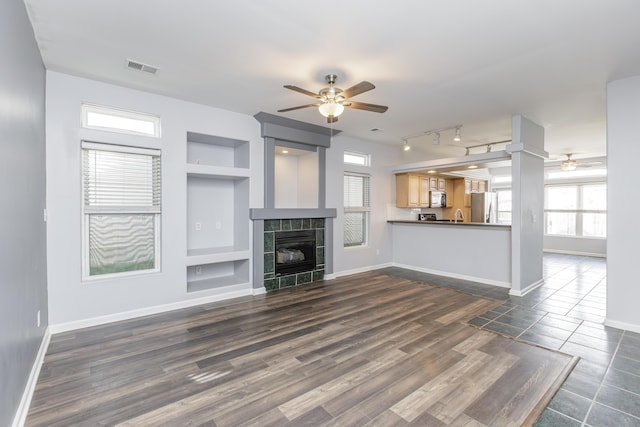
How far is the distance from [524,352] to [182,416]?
295cm

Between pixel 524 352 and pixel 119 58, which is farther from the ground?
pixel 119 58

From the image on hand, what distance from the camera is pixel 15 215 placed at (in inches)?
76.9

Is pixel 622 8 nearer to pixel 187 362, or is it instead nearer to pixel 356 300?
pixel 356 300

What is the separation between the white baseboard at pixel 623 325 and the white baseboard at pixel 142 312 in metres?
4.60

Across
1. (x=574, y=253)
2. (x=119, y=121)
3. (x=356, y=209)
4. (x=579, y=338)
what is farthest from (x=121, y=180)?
(x=574, y=253)

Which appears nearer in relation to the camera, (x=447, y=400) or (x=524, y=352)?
(x=447, y=400)

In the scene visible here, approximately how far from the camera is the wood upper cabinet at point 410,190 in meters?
6.91

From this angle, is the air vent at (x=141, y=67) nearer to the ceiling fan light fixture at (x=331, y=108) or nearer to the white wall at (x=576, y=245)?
the ceiling fan light fixture at (x=331, y=108)

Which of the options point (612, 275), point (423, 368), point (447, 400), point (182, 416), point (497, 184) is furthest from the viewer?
point (497, 184)

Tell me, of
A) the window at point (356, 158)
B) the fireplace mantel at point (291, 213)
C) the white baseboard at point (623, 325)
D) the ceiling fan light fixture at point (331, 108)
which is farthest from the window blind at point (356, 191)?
the white baseboard at point (623, 325)

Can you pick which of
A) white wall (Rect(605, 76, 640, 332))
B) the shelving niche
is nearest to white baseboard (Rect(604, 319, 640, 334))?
white wall (Rect(605, 76, 640, 332))

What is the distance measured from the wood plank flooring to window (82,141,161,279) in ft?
2.42

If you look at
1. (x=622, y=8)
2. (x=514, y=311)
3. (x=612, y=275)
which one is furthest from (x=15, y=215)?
(x=612, y=275)

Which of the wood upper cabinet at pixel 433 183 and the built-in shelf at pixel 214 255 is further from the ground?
the wood upper cabinet at pixel 433 183
